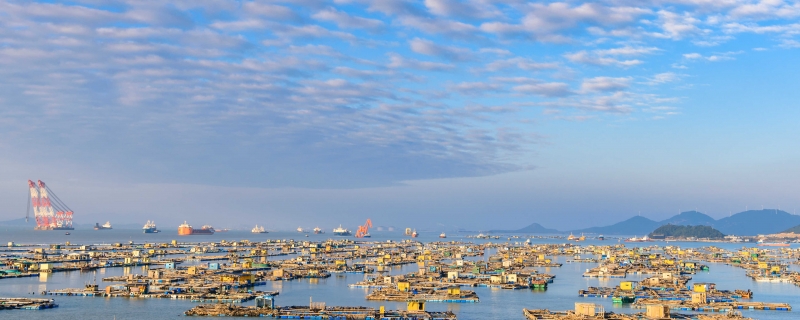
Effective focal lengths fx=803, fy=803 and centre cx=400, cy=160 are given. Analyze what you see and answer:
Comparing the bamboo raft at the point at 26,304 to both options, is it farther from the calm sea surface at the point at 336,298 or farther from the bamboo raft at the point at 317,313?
the bamboo raft at the point at 317,313

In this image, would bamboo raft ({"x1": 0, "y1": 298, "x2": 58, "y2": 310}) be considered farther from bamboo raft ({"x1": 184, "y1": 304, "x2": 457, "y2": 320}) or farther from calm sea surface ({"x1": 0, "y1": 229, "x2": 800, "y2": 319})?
bamboo raft ({"x1": 184, "y1": 304, "x2": 457, "y2": 320})

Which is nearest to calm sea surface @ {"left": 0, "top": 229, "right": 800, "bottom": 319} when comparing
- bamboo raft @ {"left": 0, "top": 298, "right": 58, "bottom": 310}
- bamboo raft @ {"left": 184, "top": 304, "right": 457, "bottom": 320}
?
bamboo raft @ {"left": 0, "top": 298, "right": 58, "bottom": 310}

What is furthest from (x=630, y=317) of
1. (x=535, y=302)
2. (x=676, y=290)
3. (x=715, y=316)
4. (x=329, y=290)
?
(x=329, y=290)

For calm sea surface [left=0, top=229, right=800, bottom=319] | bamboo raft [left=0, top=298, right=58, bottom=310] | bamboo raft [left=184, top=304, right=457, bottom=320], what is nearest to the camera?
bamboo raft [left=184, top=304, right=457, bottom=320]

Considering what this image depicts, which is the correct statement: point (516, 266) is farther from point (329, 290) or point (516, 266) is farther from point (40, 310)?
point (40, 310)

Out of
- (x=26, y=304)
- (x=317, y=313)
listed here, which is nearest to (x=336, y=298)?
(x=317, y=313)

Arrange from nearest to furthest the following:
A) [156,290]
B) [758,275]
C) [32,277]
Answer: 1. [156,290]
2. [32,277]
3. [758,275]

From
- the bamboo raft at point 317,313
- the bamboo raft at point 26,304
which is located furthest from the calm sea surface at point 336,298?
the bamboo raft at point 317,313

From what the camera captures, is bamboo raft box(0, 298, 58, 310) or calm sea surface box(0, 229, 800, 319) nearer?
calm sea surface box(0, 229, 800, 319)

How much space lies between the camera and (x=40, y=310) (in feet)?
131

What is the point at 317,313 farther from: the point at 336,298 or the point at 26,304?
the point at 26,304

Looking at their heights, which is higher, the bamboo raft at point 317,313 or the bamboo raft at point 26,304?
the bamboo raft at point 26,304

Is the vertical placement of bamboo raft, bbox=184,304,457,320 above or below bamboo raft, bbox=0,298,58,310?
below

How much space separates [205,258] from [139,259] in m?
9.74
